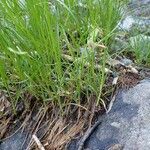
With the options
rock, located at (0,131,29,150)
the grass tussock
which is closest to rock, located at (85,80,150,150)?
the grass tussock

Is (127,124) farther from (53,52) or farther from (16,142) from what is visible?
(16,142)

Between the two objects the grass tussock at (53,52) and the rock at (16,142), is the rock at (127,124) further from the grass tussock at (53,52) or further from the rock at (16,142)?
the rock at (16,142)

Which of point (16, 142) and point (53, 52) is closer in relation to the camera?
point (53, 52)

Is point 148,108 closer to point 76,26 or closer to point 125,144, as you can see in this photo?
point 125,144

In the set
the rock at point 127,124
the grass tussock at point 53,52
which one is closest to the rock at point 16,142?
the grass tussock at point 53,52

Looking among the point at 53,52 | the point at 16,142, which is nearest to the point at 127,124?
the point at 53,52

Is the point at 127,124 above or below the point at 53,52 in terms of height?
below
